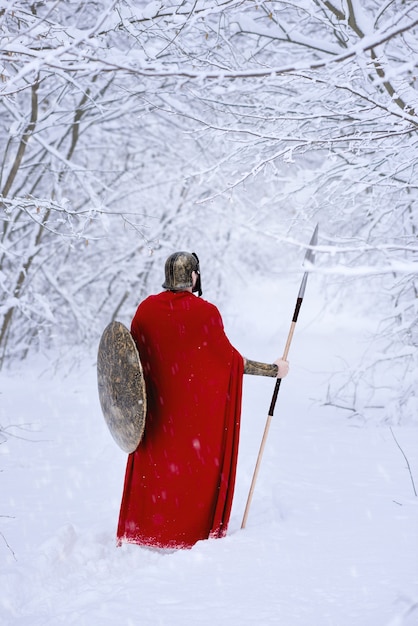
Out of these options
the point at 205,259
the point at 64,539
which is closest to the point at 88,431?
the point at 64,539

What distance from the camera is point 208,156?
10.5 m

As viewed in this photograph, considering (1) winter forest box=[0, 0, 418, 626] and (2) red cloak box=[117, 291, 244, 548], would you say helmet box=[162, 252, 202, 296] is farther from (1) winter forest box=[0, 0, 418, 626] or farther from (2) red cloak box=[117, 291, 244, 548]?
(1) winter forest box=[0, 0, 418, 626]

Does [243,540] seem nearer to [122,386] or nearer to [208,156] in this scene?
[122,386]

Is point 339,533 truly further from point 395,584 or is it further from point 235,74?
point 235,74

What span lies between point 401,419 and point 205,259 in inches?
394

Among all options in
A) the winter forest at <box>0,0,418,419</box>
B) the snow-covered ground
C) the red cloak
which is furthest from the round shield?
the winter forest at <box>0,0,418,419</box>

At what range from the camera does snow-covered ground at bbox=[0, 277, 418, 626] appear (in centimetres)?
218

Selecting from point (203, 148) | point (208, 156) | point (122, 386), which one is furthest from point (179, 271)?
point (208, 156)

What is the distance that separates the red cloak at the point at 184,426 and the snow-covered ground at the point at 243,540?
189 mm

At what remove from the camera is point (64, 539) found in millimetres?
3148

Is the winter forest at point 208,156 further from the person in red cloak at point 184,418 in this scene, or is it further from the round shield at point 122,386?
the round shield at point 122,386

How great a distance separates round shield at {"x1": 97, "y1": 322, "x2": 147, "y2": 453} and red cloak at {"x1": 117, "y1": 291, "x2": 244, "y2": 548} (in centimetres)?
17

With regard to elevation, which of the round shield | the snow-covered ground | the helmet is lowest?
the snow-covered ground

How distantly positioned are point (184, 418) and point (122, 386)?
1.25ft
